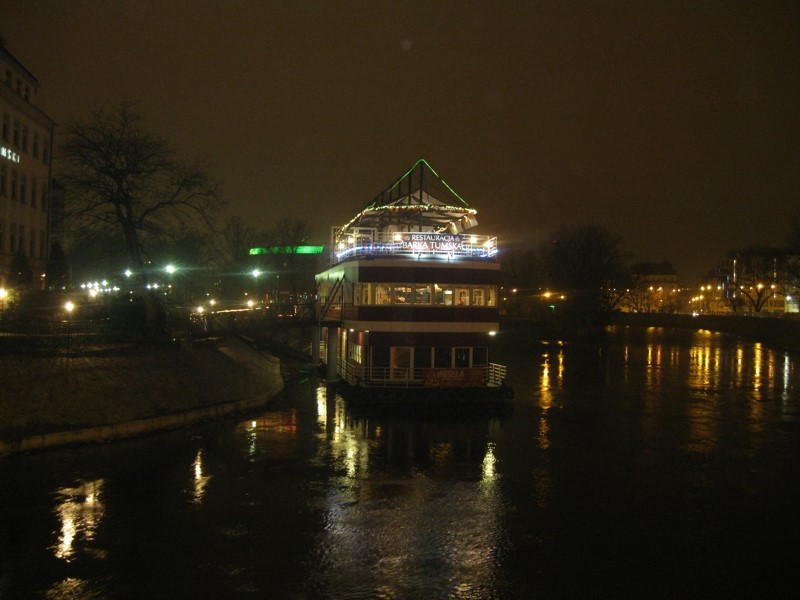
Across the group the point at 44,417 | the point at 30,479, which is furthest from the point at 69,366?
the point at 30,479

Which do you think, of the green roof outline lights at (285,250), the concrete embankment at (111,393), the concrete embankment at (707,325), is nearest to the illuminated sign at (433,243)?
the concrete embankment at (111,393)

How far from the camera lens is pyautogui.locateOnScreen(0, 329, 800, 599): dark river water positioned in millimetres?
11609

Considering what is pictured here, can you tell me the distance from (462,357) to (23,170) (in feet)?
115

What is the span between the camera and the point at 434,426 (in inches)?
1105

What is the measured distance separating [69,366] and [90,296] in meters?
29.8

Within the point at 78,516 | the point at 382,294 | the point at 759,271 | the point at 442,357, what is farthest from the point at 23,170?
the point at 759,271

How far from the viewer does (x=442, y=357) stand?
1273 inches

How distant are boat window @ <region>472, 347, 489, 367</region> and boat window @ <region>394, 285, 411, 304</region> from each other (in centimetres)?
406

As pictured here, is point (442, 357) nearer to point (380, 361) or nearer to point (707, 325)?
point (380, 361)

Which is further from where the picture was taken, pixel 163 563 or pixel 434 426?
pixel 434 426

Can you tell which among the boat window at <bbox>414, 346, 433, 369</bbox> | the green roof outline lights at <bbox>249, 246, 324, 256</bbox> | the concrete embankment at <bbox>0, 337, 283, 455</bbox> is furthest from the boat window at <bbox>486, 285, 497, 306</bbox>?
the green roof outline lights at <bbox>249, 246, 324, 256</bbox>

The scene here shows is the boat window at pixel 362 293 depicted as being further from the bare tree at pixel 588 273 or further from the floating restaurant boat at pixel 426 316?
the bare tree at pixel 588 273

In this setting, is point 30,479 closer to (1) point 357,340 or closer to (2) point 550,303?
(1) point 357,340

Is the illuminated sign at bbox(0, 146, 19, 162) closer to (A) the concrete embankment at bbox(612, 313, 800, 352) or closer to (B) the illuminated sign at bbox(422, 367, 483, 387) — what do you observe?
(B) the illuminated sign at bbox(422, 367, 483, 387)
